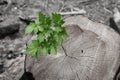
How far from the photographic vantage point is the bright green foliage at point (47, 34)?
9.81 feet

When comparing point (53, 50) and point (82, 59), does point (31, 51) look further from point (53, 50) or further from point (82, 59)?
point (82, 59)

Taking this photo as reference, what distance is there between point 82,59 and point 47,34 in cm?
46

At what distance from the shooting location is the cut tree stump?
2967 mm

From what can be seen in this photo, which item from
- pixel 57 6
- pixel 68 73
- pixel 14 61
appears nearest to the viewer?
pixel 68 73

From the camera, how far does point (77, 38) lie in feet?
10.5

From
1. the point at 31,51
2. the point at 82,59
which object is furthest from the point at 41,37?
the point at 82,59

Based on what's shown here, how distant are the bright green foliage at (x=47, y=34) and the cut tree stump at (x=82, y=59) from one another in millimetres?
127

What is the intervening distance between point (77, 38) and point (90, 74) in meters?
0.45

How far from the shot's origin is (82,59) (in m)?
3.02

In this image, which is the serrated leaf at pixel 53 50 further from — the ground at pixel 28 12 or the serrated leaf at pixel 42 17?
the ground at pixel 28 12

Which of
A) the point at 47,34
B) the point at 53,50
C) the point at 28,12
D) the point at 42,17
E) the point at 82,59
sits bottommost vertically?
the point at 28,12

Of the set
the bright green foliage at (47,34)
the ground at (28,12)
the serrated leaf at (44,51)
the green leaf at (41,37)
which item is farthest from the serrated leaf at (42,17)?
the ground at (28,12)

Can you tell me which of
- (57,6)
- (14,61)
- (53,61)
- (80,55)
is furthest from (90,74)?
(57,6)

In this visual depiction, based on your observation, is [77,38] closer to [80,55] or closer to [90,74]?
[80,55]
